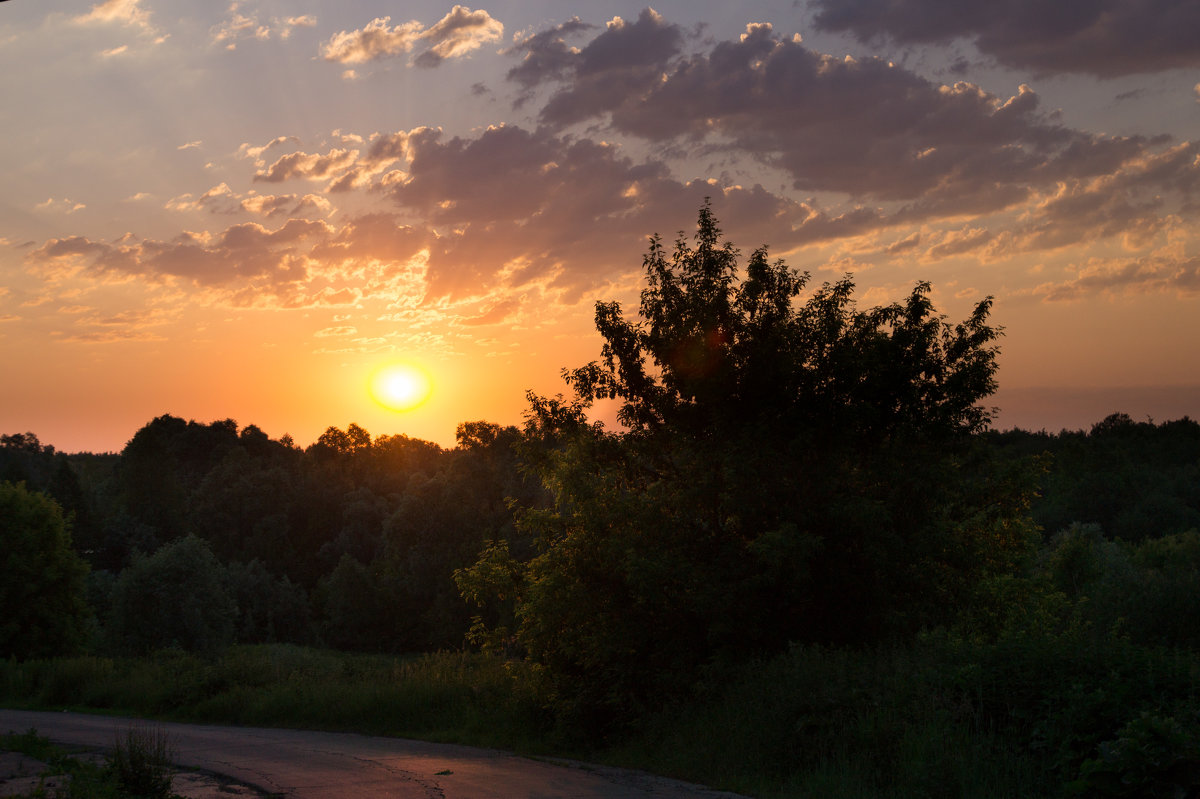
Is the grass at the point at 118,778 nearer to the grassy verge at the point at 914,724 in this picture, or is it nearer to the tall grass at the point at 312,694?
the grassy verge at the point at 914,724

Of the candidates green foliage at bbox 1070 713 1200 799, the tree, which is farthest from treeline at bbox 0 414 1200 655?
green foliage at bbox 1070 713 1200 799

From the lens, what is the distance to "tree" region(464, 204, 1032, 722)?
693 inches

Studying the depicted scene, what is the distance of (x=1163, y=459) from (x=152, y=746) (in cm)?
10317

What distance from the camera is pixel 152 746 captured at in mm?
12398

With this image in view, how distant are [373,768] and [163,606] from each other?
40.4 meters

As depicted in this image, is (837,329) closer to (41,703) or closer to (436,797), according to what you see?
(436,797)

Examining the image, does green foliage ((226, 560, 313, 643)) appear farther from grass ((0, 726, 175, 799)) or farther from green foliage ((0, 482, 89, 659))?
grass ((0, 726, 175, 799))

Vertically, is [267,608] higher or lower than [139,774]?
lower

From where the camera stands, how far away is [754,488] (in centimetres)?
1770

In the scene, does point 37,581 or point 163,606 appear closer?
point 37,581

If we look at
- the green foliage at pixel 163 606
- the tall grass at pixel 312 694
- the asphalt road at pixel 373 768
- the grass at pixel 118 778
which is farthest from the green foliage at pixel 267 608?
the grass at pixel 118 778

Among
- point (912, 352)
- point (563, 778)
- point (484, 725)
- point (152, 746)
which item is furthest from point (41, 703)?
point (912, 352)

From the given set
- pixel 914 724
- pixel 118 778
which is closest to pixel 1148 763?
pixel 914 724

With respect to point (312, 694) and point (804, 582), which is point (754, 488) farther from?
point (312, 694)
